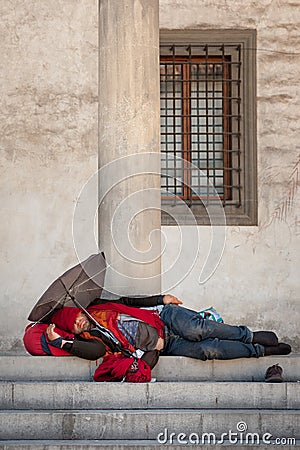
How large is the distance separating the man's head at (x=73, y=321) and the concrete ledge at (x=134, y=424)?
0.90 metres

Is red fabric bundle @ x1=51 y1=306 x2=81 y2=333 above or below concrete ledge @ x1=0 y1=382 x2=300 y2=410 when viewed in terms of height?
above

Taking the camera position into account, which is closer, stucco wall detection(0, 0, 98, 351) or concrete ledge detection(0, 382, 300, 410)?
concrete ledge detection(0, 382, 300, 410)

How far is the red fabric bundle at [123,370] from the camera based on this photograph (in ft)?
19.6

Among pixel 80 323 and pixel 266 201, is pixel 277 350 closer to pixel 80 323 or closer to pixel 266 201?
pixel 80 323

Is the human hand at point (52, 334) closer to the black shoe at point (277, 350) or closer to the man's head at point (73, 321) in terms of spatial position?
the man's head at point (73, 321)

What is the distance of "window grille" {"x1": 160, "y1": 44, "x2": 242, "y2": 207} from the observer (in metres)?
10.0

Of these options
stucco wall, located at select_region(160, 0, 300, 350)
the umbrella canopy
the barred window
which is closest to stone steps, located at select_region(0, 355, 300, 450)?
the umbrella canopy

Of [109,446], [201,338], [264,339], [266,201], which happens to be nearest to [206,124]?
[266,201]

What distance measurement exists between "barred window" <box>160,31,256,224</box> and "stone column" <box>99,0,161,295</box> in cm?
293

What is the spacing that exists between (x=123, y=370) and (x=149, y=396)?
0.98 feet

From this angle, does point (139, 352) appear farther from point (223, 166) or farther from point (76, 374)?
point (223, 166)

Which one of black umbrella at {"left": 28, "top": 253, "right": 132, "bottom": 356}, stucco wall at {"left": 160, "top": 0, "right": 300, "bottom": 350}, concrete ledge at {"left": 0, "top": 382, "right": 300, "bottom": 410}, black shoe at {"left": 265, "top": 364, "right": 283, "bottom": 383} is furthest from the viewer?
stucco wall at {"left": 160, "top": 0, "right": 300, "bottom": 350}

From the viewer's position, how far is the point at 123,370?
237 inches

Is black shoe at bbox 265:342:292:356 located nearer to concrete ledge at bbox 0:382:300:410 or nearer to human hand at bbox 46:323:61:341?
concrete ledge at bbox 0:382:300:410
